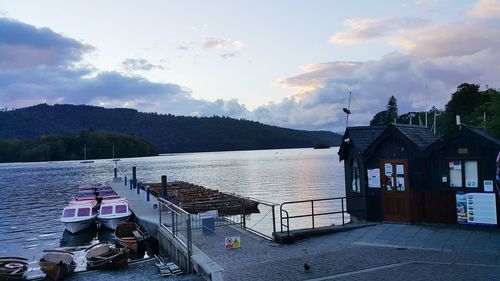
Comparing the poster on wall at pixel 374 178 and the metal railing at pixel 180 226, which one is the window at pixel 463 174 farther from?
the metal railing at pixel 180 226

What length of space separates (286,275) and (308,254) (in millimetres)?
2260

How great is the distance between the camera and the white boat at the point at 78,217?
98.0 feet

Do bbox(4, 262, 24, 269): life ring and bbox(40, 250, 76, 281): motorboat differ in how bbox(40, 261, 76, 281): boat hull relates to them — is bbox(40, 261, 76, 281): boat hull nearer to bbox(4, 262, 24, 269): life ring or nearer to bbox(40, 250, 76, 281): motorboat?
bbox(40, 250, 76, 281): motorboat

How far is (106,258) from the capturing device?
57.8 feet

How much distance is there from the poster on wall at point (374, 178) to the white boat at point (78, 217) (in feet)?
69.3

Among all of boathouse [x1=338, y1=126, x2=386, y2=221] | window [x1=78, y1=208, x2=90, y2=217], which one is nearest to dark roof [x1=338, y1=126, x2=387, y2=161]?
boathouse [x1=338, y1=126, x2=386, y2=221]

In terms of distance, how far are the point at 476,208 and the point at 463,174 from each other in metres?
1.23

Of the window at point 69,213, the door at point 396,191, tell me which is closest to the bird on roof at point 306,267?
the door at point 396,191

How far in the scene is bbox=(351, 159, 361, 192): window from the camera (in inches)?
724

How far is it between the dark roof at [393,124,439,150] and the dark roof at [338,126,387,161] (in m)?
1.25

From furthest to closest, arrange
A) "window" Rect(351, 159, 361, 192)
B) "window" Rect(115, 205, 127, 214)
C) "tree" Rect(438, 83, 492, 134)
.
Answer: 1. "tree" Rect(438, 83, 492, 134)
2. "window" Rect(115, 205, 127, 214)
3. "window" Rect(351, 159, 361, 192)

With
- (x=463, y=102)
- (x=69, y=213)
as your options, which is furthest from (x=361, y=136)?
(x=463, y=102)

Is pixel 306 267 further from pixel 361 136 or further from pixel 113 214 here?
pixel 113 214

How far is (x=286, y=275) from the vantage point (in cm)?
1109
